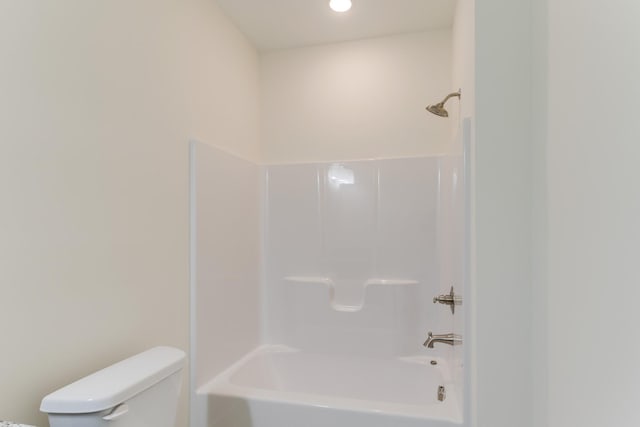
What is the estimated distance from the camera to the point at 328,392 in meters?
2.23

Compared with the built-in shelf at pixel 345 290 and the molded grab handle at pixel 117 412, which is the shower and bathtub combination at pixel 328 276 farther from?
the molded grab handle at pixel 117 412

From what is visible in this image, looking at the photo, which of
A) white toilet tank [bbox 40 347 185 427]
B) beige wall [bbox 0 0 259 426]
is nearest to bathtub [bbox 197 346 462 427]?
beige wall [bbox 0 0 259 426]

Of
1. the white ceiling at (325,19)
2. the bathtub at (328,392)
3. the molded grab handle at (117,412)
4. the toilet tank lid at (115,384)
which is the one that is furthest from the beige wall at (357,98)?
the molded grab handle at (117,412)

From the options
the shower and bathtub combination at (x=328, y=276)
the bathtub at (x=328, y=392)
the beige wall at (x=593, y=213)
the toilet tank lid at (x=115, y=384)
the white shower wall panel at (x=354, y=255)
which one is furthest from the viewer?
the white shower wall panel at (x=354, y=255)

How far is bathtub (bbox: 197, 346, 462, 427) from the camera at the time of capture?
1575 millimetres

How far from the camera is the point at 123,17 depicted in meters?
1.36

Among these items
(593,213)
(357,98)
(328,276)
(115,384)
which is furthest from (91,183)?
(357,98)

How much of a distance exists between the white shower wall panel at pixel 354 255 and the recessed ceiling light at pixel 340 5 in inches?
35.9

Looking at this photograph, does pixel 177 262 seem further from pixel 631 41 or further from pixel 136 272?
pixel 631 41

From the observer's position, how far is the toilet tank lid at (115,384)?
959mm

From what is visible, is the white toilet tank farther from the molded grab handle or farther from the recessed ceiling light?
the recessed ceiling light

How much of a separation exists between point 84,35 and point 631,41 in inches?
57.4

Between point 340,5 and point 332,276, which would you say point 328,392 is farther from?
point 340,5

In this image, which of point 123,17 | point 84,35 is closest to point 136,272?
point 84,35
